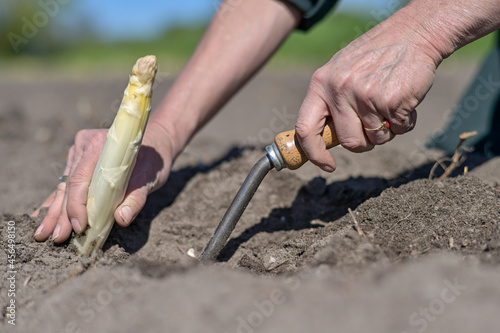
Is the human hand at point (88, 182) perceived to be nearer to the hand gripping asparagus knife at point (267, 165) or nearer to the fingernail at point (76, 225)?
the fingernail at point (76, 225)

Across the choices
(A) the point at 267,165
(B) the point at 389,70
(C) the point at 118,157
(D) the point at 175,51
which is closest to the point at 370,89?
(B) the point at 389,70

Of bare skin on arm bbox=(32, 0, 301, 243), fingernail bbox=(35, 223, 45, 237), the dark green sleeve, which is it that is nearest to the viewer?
fingernail bbox=(35, 223, 45, 237)

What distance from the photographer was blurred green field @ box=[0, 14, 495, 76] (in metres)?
8.92

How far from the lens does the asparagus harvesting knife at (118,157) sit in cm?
173

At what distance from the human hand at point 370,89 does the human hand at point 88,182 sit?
71cm

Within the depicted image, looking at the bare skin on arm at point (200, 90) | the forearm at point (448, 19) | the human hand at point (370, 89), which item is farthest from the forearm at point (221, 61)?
the forearm at point (448, 19)

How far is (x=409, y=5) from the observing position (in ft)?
5.80

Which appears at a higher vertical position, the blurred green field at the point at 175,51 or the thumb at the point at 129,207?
the thumb at the point at 129,207

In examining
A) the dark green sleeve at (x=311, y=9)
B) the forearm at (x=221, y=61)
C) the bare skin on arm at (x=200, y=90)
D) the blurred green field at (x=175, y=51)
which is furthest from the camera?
the blurred green field at (x=175, y=51)

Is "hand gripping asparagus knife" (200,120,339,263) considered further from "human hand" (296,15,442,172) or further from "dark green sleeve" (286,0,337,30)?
"dark green sleeve" (286,0,337,30)

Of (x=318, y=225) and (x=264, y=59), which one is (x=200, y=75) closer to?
(x=264, y=59)

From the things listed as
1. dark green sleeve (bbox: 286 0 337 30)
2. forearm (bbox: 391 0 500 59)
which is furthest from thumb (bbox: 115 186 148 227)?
A: dark green sleeve (bbox: 286 0 337 30)

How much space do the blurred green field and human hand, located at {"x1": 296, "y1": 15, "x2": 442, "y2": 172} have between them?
508 cm

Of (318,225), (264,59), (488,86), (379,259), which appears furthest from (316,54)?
(379,259)
